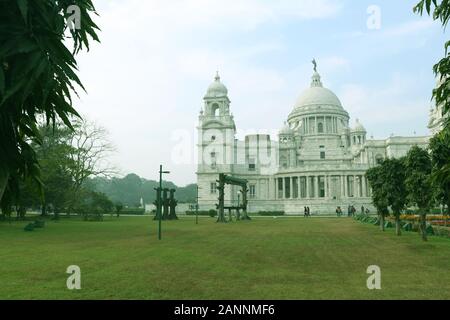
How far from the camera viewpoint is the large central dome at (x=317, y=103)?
401 feet

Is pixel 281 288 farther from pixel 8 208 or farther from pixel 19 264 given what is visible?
pixel 19 264

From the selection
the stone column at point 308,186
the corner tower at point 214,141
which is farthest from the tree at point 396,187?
the corner tower at point 214,141

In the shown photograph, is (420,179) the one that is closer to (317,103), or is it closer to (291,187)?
(291,187)

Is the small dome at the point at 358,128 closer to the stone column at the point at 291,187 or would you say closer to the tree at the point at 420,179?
the stone column at the point at 291,187

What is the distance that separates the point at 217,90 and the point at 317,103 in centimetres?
3374

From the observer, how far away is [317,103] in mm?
123125

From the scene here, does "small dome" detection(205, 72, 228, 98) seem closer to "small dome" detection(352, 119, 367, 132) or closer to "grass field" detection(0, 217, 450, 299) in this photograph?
"small dome" detection(352, 119, 367, 132)

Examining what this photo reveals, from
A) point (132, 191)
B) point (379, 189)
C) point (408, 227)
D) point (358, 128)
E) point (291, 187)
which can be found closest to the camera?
point (379, 189)

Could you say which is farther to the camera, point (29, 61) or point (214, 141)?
point (214, 141)

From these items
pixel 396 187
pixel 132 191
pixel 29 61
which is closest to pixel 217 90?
pixel 132 191

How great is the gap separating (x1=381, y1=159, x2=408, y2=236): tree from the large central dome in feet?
305

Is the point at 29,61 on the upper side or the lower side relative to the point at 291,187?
lower

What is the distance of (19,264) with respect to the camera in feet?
53.0
